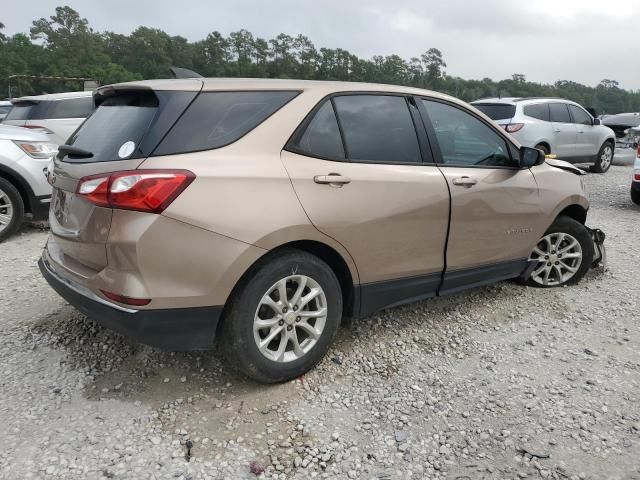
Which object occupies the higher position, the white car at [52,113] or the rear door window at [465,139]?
the rear door window at [465,139]

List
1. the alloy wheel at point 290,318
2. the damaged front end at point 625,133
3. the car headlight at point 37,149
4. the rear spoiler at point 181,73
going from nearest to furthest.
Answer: the alloy wheel at point 290,318
the rear spoiler at point 181,73
the car headlight at point 37,149
the damaged front end at point 625,133

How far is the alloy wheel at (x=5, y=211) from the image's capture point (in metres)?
5.79

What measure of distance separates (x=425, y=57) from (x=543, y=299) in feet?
161

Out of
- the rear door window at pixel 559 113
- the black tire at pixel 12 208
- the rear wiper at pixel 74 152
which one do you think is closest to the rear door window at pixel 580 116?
the rear door window at pixel 559 113

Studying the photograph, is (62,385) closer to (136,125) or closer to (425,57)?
(136,125)

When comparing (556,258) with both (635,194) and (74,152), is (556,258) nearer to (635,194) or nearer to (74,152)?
(74,152)

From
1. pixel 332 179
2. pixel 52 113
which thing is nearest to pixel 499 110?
pixel 52 113

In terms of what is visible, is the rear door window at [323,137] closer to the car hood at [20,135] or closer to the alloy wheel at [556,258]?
the alloy wheel at [556,258]

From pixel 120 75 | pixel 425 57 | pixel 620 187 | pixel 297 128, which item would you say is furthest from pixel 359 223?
pixel 120 75

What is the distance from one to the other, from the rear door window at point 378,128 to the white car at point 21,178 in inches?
170

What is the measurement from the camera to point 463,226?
3.55 m

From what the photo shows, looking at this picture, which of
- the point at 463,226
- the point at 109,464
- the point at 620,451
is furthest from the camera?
the point at 463,226

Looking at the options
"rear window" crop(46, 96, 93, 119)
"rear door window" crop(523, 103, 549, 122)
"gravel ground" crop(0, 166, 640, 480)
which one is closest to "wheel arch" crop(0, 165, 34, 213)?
"gravel ground" crop(0, 166, 640, 480)

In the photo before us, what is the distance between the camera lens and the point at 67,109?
28.6 ft
